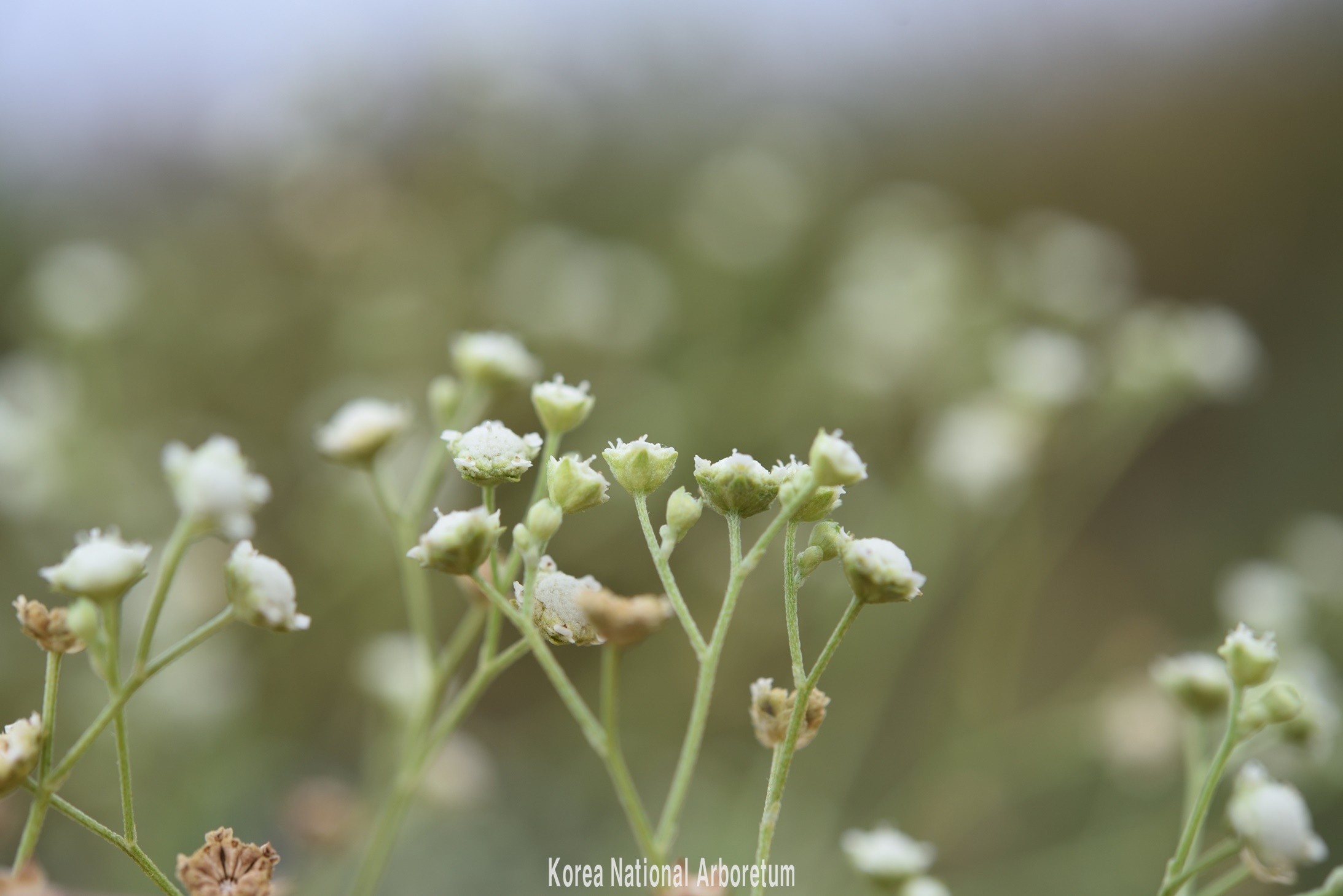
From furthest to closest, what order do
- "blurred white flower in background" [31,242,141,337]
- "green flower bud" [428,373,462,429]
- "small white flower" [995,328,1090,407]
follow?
1. "blurred white flower in background" [31,242,141,337]
2. "small white flower" [995,328,1090,407]
3. "green flower bud" [428,373,462,429]

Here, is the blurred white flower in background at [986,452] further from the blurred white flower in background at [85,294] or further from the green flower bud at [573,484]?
the blurred white flower in background at [85,294]

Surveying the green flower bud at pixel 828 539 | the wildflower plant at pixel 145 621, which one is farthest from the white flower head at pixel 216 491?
the green flower bud at pixel 828 539

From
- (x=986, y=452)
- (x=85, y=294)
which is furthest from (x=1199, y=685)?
(x=85, y=294)

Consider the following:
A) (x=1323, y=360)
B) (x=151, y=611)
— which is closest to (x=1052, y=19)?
(x=1323, y=360)

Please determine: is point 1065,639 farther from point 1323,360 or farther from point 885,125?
point 885,125

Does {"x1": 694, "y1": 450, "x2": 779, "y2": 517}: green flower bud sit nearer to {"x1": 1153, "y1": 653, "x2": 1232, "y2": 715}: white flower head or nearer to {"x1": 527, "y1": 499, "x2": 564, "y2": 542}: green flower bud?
{"x1": 527, "y1": 499, "x2": 564, "y2": 542}: green flower bud

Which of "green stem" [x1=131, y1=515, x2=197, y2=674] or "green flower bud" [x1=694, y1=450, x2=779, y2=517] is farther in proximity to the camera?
"green flower bud" [x1=694, y1=450, x2=779, y2=517]

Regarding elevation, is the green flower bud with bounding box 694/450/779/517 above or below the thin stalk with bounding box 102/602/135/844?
above

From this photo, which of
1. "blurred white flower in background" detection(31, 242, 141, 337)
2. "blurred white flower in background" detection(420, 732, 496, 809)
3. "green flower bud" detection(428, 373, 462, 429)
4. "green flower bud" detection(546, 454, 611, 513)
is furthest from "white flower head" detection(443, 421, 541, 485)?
"blurred white flower in background" detection(31, 242, 141, 337)
